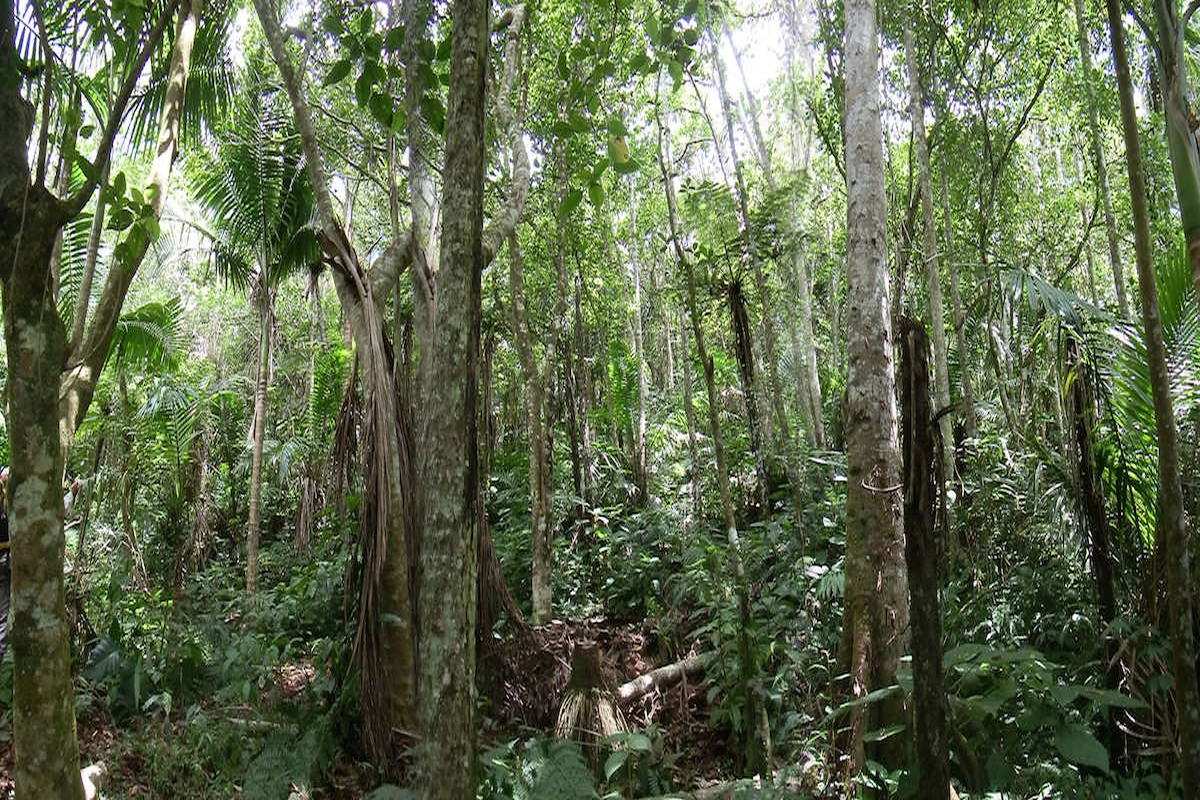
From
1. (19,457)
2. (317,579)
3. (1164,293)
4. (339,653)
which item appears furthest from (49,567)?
(1164,293)

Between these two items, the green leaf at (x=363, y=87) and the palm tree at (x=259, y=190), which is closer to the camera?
the green leaf at (x=363, y=87)

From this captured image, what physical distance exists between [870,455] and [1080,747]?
5.67ft

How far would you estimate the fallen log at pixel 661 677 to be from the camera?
5.68 meters

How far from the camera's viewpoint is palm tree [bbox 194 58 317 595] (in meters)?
6.88

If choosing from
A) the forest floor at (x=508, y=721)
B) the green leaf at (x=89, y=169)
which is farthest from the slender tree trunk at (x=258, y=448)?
the green leaf at (x=89, y=169)

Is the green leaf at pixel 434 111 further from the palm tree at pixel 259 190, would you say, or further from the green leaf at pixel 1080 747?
the palm tree at pixel 259 190

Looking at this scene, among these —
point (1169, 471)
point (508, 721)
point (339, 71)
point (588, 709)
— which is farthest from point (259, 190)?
point (1169, 471)

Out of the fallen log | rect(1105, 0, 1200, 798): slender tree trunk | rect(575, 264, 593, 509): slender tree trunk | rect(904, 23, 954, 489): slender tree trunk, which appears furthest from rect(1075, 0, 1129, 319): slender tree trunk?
rect(1105, 0, 1200, 798): slender tree trunk

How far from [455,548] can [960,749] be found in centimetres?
206

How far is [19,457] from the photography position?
2.90 meters

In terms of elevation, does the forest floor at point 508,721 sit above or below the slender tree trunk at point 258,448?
below

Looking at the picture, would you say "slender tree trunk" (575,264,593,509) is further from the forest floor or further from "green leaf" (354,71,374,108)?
"green leaf" (354,71,374,108)

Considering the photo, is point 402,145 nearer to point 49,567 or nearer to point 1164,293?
point 49,567

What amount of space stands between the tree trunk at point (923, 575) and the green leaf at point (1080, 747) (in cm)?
57
